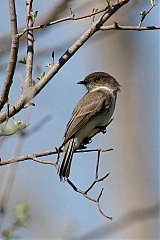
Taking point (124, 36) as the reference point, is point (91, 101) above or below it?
below

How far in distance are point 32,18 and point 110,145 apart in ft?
22.4

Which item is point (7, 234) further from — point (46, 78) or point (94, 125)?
point (94, 125)

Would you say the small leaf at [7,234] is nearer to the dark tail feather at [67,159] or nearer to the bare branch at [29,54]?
the bare branch at [29,54]

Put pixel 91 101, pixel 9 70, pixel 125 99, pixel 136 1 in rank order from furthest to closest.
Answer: pixel 125 99 < pixel 136 1 < pixel 91 101 < pixel 9 70

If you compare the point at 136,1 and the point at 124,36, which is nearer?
the point at 136,1

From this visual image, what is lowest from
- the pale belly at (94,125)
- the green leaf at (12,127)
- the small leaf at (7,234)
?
the small leaf at (7,234)

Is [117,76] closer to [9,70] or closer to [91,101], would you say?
[91,101]

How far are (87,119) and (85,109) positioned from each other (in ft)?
0.52

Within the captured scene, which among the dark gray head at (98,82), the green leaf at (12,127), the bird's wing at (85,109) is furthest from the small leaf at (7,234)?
the dark gray head at (98,82)

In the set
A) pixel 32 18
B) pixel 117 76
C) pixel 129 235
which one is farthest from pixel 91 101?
pixel 117 76

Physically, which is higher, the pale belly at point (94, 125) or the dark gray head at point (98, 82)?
the dark gray head at point (98, 82)

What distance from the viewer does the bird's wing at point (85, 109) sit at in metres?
6.20

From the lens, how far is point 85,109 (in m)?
6.45

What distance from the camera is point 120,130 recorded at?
36.9 feet
